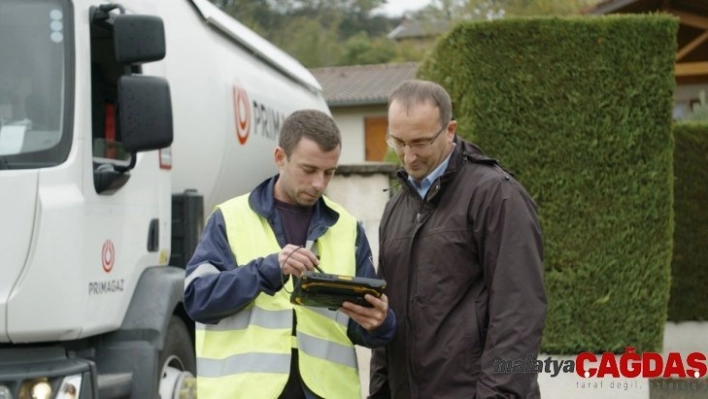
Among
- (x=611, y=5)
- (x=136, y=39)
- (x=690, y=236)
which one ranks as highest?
(x=611, y=5)

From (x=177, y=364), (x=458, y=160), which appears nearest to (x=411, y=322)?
(x=458, y=160)

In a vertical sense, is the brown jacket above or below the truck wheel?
above

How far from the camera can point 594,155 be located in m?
6.71

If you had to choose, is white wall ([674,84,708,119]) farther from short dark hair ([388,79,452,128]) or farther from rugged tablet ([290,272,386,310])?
rugged tablet ([290,272,386,310])

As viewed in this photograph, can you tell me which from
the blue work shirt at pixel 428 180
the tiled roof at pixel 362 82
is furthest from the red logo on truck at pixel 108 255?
the tiled roof at pixel 362 82

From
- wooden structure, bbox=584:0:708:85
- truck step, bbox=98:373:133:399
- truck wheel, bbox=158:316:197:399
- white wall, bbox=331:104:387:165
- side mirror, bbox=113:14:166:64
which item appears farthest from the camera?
white wall, bbox=331:104:387:165

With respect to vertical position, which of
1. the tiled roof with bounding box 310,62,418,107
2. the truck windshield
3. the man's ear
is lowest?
the man's ear

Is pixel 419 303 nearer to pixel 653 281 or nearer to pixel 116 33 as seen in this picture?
pixel 116 33

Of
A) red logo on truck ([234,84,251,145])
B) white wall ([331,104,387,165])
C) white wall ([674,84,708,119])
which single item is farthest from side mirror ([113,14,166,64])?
white wall ([331,104,387,165])

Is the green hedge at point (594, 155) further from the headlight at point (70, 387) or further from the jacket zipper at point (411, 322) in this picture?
the jacket zipper at point (411, 322)

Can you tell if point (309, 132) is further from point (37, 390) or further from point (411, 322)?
point (37, 390)

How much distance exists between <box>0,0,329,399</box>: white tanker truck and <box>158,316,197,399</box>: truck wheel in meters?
0.01

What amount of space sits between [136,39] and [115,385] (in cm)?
164

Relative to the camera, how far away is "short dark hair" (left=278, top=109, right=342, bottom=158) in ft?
10.9
